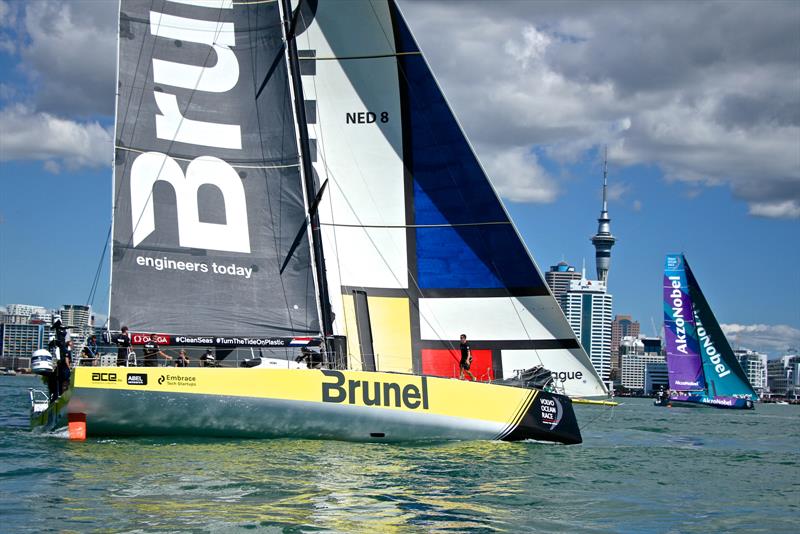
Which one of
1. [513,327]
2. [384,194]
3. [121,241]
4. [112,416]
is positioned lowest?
[112,416]

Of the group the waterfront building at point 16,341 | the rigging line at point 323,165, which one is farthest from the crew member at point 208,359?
the waterfront building at point 16,341

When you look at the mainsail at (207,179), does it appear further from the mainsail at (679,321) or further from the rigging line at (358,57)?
the mainsail at (679,321)

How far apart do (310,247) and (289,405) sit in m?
3.22

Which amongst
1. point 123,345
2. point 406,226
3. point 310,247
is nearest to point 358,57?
point 406,226

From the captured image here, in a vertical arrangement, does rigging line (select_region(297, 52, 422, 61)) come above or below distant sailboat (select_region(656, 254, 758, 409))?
above

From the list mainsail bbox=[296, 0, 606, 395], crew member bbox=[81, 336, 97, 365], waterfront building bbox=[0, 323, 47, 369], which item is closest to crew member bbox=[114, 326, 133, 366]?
crew member bbox=[81, 336, 97, 365]

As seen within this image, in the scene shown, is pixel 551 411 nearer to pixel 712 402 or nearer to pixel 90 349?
pixel 90 349

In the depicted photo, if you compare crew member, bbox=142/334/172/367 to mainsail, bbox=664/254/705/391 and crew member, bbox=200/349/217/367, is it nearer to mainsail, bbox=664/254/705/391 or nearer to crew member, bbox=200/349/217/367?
crew member, bbox=200/349/217/367

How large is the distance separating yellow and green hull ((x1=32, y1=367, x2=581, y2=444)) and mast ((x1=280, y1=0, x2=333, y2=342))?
190 cm

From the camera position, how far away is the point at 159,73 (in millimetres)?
17719

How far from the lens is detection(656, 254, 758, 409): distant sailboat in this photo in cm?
6625

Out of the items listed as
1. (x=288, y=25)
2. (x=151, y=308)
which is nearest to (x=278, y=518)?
(x=151, y=308)

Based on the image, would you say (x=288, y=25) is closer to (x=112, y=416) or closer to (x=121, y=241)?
(x=121, y=241)

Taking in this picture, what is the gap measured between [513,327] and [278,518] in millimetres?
9828
